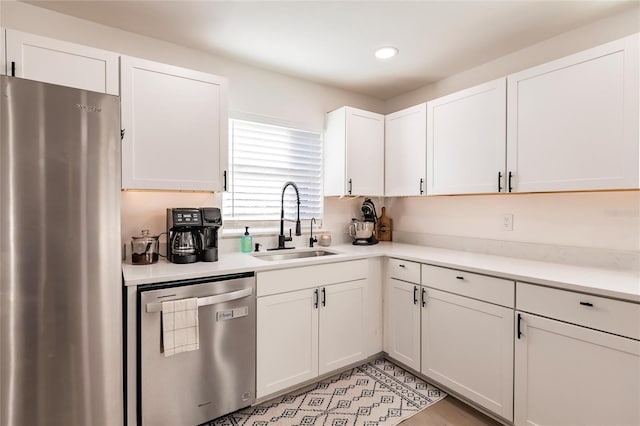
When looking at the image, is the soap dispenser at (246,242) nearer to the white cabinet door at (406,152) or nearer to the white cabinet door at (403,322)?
the white cabinet door at (403,322)

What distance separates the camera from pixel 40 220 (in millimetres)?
1307

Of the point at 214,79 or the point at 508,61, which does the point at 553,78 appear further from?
the point at 214,79

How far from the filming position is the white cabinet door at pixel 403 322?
2.37m

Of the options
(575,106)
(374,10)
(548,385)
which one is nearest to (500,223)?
(575,106)

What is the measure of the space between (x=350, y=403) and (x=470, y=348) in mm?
837

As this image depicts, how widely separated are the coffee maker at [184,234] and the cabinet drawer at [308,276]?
46cm

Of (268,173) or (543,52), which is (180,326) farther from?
(543,52)

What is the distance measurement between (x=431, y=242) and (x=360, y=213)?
0.76m

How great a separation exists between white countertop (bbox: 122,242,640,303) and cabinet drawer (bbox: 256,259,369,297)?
0.05 meters

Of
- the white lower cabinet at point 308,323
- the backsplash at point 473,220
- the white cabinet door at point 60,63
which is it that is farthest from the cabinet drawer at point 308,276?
the white cabinet door at point 60,63

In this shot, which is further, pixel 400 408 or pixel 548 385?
pixel 400 408

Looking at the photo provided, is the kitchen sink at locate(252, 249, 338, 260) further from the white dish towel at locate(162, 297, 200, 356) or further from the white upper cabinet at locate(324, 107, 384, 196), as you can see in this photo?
the white dish towel at locate(162, 297, 200, 356)

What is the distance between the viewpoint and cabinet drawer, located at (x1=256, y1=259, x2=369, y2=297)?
2049 mm

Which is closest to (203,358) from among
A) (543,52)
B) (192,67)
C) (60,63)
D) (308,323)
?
(308,323)
